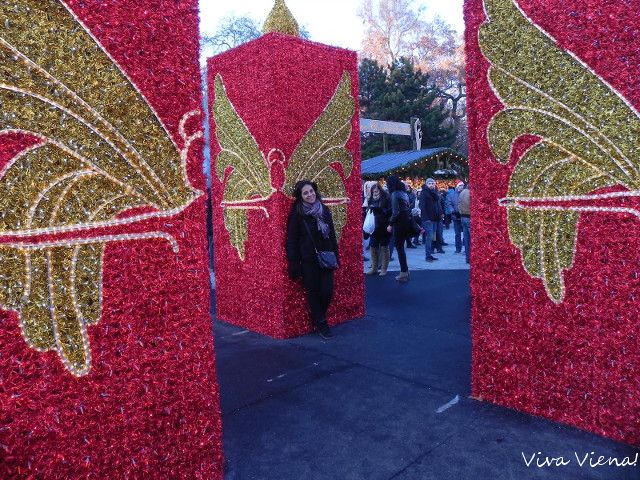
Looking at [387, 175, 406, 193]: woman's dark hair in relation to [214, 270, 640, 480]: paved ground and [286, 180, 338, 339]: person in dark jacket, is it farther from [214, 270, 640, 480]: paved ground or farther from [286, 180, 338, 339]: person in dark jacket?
A: [214, 270, 640, 480]: paved ground

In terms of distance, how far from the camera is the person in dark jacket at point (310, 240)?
5.29 metres

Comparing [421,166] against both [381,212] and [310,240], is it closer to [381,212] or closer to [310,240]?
[381,212]

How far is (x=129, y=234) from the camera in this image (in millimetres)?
2391

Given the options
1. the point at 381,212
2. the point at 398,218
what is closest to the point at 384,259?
the point at 381,212

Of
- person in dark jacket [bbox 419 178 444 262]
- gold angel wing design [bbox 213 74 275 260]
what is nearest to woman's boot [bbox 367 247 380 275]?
person in dark jacket [bbox 419 178 444 262]

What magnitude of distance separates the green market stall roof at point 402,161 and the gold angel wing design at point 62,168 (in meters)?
14.5

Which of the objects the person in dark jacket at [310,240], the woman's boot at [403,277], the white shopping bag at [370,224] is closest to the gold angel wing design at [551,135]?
the person in dark jacket at [310,240]

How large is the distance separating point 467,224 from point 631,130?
631 centimetres

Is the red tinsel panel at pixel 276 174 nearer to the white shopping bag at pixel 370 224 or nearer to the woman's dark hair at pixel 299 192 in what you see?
the woman's dark hair at pixel 299 192

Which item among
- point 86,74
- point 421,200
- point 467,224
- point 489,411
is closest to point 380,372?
point 489,411

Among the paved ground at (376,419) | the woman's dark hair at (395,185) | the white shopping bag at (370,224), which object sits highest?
the woman's dark hair at (395,185)

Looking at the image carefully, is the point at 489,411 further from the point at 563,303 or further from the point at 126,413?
the point at 126,413

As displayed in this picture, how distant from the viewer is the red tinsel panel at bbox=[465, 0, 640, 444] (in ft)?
9.89

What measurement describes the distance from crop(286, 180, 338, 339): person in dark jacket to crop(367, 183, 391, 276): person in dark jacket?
3336 mm
